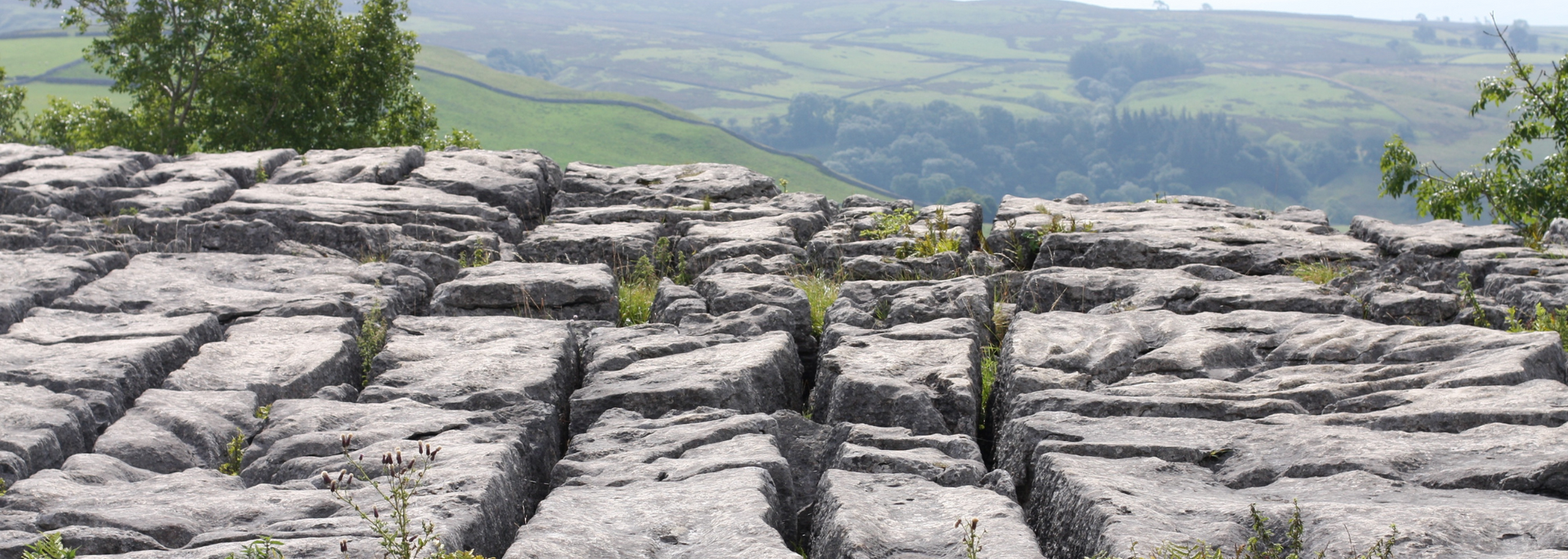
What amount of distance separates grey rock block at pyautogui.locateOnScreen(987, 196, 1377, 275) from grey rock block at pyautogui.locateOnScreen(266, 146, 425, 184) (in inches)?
379

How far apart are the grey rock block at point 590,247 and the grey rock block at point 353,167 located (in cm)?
373

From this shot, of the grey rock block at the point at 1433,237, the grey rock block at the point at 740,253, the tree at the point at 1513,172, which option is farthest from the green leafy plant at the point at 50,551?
the tree at the point at 1513,172

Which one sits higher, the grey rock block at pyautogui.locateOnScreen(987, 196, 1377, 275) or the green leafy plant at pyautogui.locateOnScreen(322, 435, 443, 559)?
the grey rock block at pyautogui.locateOnScreen(987, 196, 1377, 275)

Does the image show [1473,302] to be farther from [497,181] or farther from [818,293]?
[497,181]

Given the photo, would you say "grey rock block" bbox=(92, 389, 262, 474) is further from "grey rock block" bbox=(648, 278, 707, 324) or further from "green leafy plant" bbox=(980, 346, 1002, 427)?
"green leafy plant" bbox=(980, 346, 1002, 427)

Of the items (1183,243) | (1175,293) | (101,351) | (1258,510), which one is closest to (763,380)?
(1258,510)

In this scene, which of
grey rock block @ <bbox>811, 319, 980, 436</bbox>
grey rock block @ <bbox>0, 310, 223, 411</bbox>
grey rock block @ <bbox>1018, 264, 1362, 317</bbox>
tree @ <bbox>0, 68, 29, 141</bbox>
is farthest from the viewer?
tree @ <bbox>0, 68, 29, 141</bbox>

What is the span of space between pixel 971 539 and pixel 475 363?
490cm

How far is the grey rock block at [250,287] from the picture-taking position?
31.5ft

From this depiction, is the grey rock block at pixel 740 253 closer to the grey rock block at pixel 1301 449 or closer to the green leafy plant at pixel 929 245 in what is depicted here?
the green leafy plant at pixel 929 245

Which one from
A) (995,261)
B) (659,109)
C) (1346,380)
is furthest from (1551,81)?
(659,109)

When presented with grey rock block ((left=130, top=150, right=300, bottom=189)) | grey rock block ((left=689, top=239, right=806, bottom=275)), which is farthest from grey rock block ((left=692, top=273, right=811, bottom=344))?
grey rock block ((left=130, top=150, right=300, bottom=189))

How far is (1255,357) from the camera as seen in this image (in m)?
8.34

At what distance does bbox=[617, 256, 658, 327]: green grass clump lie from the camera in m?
10.8
